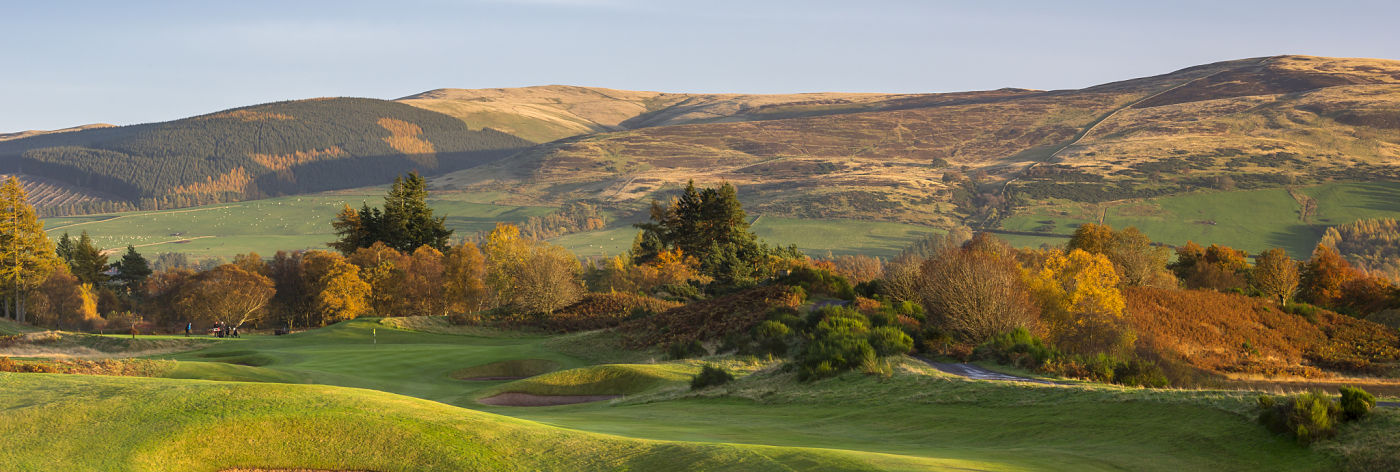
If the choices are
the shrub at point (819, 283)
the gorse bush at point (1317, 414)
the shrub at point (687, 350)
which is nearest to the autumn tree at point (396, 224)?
the shrub at point (819, 283)

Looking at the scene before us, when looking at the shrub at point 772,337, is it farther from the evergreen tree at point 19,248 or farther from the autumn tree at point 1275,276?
the evergreen tree at point 19,248

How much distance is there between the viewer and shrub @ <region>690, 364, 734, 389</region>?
85.0 ft

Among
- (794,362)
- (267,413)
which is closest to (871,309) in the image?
(794,362)

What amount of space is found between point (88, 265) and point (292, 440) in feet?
388

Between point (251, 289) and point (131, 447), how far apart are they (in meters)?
80.8

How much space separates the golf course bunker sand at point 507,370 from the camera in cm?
3794

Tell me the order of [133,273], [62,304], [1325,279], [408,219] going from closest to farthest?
[1325,279] < [62,304] < [408,219] < [133,273]

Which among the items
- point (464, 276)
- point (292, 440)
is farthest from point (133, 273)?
point (292, 440)

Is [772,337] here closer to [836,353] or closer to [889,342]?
[889,342]

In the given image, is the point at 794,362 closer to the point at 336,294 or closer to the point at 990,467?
the point at 990,467

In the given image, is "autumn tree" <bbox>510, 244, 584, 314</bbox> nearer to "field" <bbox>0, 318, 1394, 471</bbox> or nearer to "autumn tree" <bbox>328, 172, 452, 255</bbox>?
"autumn tree" <bbox>328, 172, 452, 255</bbox>

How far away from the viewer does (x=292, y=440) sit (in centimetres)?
1263

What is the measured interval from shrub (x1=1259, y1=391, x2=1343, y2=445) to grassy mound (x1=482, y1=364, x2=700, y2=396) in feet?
57.6

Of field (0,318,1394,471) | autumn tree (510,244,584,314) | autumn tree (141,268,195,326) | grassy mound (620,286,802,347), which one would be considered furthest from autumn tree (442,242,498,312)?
field (0,318,1394,471)
